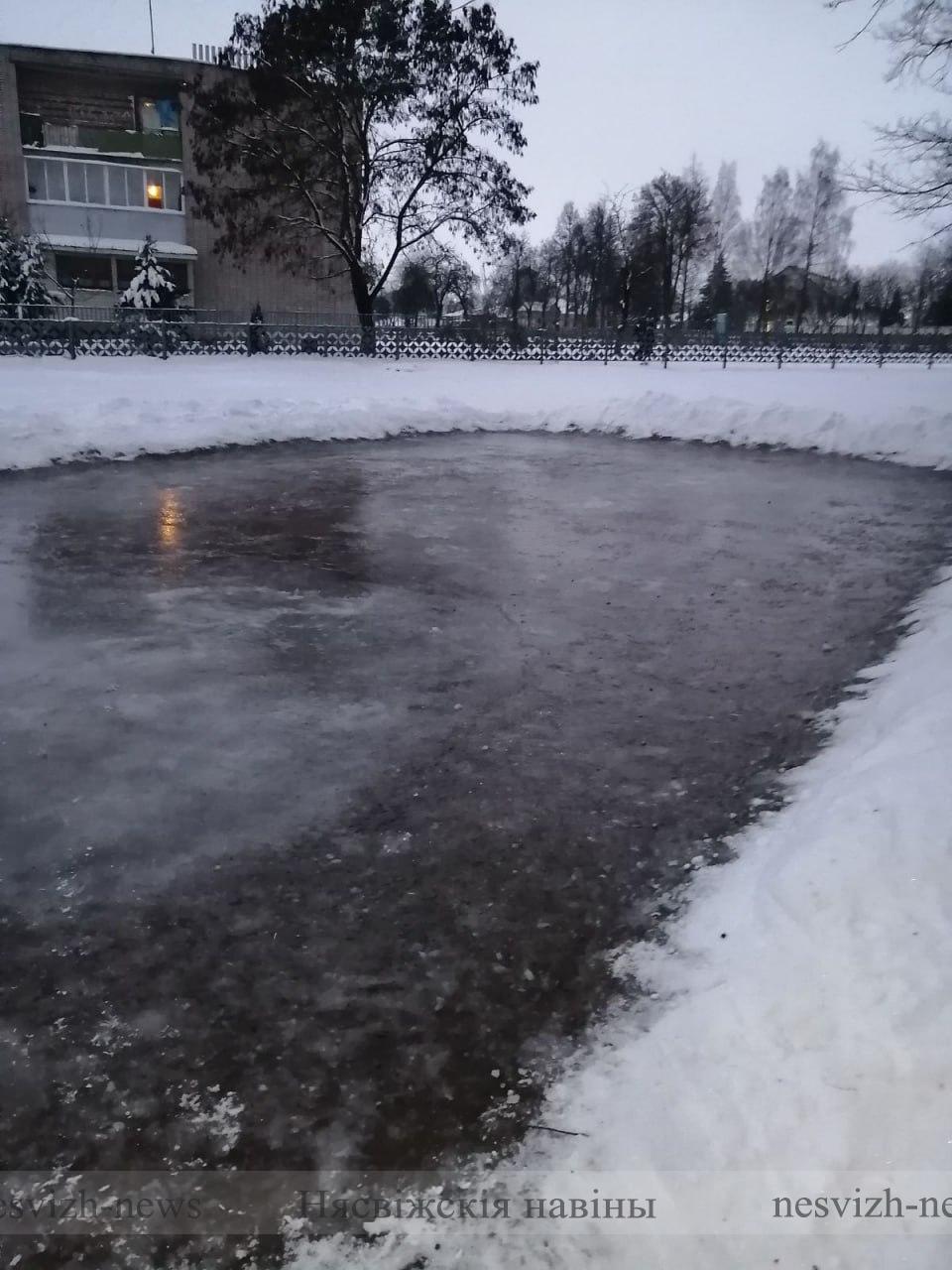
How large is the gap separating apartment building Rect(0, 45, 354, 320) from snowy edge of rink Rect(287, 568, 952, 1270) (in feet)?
136

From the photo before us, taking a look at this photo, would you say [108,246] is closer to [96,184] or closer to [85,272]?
[85,272]

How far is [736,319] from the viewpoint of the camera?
7444cm

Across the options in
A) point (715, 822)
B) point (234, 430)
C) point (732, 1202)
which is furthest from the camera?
point (234, 430)

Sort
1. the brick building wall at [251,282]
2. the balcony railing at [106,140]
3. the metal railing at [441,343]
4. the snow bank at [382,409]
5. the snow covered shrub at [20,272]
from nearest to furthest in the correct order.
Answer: the snow bank at [382,409] → the metal railing at [441,343] → the snow covered shrub at [20,272] → the balcony railing at [106,140] → the brick building wall at [251,282]

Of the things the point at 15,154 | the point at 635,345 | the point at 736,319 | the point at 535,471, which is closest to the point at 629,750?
the point at 535,471

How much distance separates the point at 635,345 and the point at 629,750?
118ft

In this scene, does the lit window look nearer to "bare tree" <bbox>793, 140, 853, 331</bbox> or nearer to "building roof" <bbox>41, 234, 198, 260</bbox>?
"building roof" <bbox>41, 234, 198, 260</bbox>

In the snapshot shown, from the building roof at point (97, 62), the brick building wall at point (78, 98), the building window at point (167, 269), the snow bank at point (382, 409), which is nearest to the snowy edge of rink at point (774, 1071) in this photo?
the snow bank at point (382, 409)

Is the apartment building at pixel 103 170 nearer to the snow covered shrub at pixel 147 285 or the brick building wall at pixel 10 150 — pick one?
the brick building wall at pixel 10 150

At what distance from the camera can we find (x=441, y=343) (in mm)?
33125

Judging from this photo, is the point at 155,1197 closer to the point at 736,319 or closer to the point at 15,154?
the point at 15,154

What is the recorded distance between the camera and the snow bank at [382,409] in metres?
13.8

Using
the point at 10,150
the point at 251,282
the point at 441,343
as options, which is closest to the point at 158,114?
the point at 10,150

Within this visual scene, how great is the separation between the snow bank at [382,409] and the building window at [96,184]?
21416 mm
